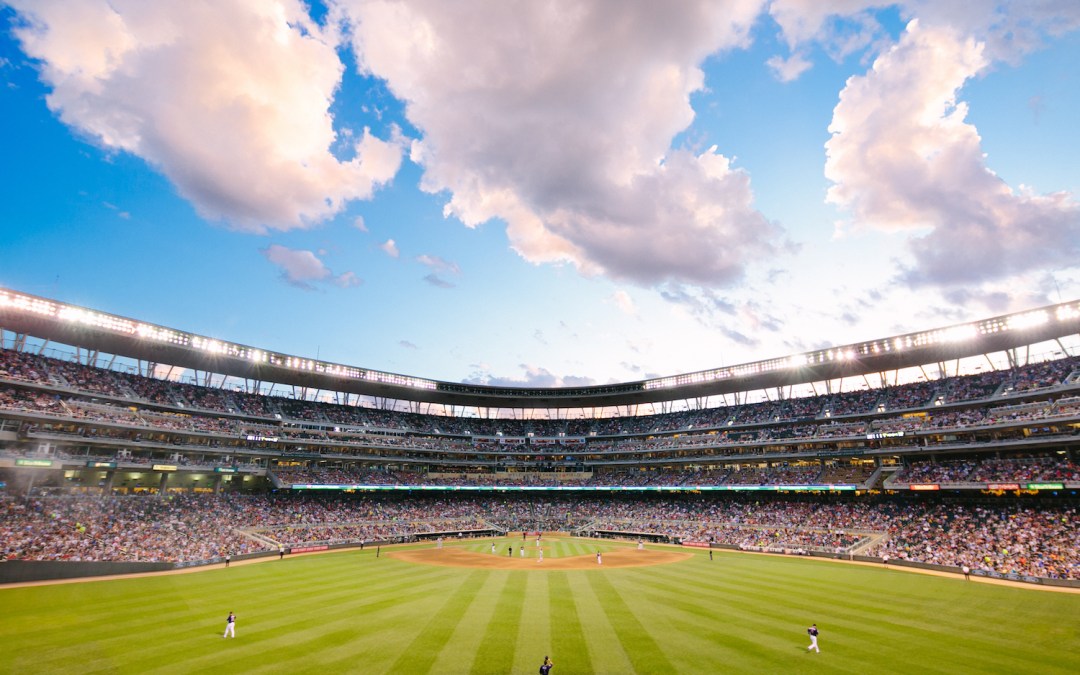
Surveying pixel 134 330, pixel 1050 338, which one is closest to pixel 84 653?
pixel 134 330

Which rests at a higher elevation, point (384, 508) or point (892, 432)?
point (892, 432)

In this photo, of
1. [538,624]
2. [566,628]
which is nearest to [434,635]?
[538,624]

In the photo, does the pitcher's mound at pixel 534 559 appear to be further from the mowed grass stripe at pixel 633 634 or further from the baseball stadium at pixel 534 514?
the mowed grass stripe at pixel 633 634

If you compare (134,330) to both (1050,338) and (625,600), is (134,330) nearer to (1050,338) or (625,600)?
(625,600)

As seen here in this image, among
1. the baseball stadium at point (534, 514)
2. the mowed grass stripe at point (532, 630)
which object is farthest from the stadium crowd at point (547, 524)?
the mowed grass stripe at point (532, 630)

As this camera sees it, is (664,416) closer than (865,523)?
No

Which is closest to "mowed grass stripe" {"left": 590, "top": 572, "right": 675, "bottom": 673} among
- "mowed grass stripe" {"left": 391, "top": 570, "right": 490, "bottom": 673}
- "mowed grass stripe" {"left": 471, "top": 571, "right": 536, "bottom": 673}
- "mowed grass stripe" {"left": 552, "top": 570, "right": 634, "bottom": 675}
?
"mowed grass stripe" {"left": 552, "top": 570, "right": 634, "bottom": 675}

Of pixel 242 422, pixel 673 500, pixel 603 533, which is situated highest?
pixel 242 422
